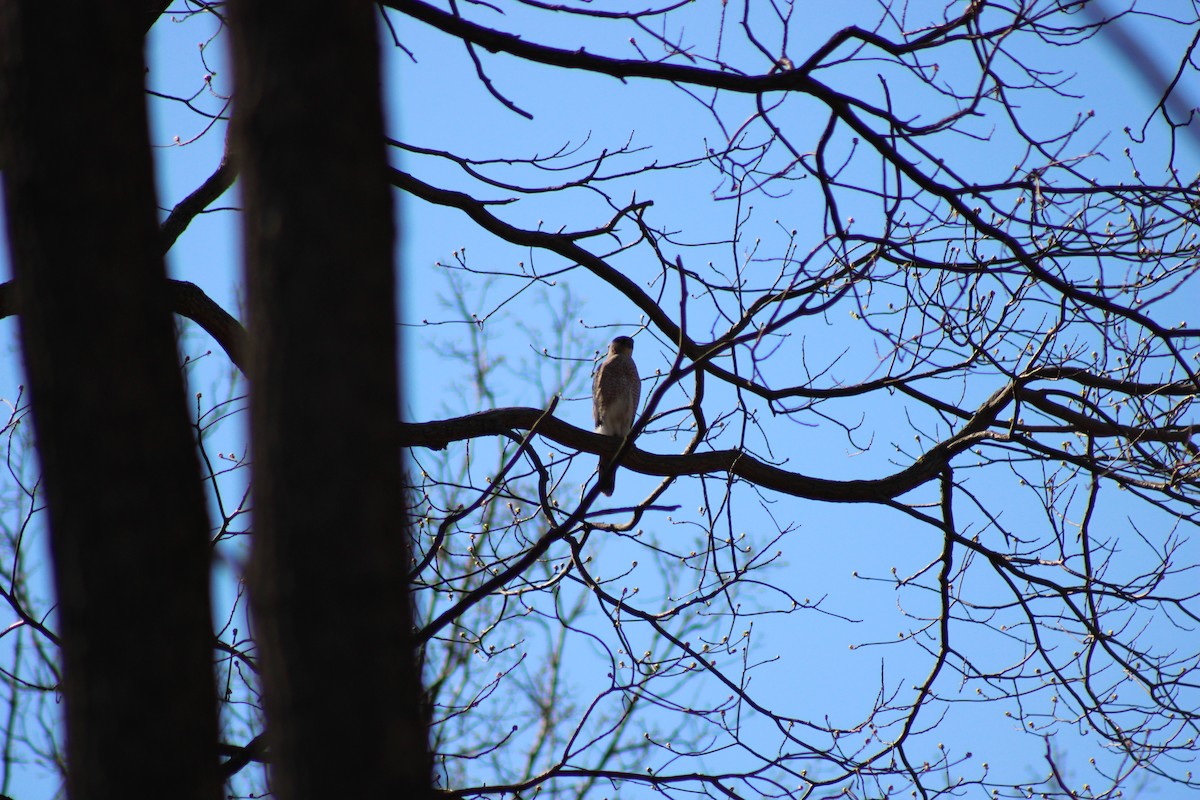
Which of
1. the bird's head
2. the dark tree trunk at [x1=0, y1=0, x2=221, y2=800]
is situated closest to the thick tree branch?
the dark tree trunk at [x1=0, y1=0, x2=221, y2=800]

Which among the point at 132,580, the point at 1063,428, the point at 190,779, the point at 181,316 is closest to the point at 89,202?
the point at 132,580

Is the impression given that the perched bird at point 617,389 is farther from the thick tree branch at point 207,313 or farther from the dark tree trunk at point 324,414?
the dark tree trunk at point 324,414

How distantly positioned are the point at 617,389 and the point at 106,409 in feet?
20.4

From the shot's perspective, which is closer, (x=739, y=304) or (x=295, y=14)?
(x=295, y=14)

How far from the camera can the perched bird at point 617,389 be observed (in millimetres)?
7605

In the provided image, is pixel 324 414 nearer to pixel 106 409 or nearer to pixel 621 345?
pixel 106 409

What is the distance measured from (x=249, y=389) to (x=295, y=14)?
474mm

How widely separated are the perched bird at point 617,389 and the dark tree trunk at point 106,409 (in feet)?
19.7

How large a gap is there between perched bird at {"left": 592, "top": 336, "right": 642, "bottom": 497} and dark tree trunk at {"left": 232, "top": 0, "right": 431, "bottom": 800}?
614 cm

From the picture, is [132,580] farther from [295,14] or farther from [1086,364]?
[1086,364]

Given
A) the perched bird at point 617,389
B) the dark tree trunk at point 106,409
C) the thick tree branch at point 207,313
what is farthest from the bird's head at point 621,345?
the dark tree trunk at point 106,409

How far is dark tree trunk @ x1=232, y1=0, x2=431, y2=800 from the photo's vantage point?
48.7 inches

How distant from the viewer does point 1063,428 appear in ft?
11.3

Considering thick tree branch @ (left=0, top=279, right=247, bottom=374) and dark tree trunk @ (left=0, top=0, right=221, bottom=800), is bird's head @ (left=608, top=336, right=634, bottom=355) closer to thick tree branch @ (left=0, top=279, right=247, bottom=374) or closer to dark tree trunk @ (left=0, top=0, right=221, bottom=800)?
thick tree branch @ (left=0, top=279, right=247, bottom=374)
